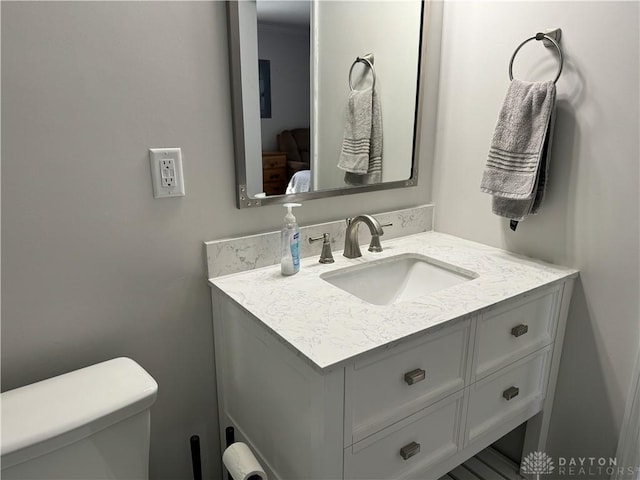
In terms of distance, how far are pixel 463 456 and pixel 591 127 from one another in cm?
99

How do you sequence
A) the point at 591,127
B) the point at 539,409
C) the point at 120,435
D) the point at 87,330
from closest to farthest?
the point at 120,435 < the point at 87,330 < the point at 591,127 < the point at 539,409

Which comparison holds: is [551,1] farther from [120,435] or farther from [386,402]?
[120,435]

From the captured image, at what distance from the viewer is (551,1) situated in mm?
1267

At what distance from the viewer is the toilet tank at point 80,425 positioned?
2.83 feet

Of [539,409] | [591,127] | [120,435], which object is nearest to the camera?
[120,435]

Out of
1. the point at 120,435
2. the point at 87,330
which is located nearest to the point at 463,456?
the point at 120,435

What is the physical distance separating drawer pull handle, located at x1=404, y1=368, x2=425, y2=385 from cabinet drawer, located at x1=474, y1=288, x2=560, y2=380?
205 mm

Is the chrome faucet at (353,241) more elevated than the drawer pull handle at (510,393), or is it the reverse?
the chrome faucet at (353,241)

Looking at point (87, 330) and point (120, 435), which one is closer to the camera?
point (120, 435)

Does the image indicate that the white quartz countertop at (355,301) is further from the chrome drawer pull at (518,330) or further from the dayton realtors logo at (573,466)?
the dayton realtors logo at (573,466)

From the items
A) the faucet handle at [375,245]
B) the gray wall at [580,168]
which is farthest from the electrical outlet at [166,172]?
the gray wall at [580,168]

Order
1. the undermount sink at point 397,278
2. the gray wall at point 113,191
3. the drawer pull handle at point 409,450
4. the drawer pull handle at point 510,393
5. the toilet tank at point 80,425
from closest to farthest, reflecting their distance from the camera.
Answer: the toilet tank at point 80,425 → the gray wall at point 113,191 → the drawer pull handle at point 409,450 → the drawer pull handle at point 510,393 → the undermount sink at point 397,278

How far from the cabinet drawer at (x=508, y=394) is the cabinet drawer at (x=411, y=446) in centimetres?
7

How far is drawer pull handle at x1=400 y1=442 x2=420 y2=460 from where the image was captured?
108cm
